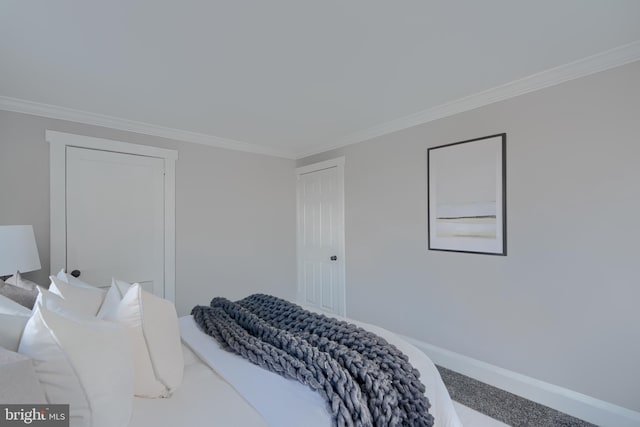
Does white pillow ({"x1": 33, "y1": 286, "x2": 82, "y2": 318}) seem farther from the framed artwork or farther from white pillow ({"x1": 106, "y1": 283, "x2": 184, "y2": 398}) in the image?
the framed artwork

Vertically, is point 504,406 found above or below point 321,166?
below

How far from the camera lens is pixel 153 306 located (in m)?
1.21

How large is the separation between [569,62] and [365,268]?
2.45 metres

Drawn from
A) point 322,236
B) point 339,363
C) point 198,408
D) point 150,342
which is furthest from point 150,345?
point 322,236

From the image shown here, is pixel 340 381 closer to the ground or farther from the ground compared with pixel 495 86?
closer to the ground

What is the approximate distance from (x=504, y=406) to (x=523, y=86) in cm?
235

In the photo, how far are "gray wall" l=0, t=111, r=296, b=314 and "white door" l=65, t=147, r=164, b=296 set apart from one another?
0.18m

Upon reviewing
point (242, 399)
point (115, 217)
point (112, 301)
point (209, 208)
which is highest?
point (209, 208)

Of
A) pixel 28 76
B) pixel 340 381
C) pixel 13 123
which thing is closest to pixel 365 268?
pixel 340 381

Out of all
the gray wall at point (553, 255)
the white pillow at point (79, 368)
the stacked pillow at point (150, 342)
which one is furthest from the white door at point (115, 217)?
the gray wall at point (553, 255)

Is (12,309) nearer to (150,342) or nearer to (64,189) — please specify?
(150,342)

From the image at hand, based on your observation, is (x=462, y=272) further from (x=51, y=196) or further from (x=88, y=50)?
(x=51, y=196)

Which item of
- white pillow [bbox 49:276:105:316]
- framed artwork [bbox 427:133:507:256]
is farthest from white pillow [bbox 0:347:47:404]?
framed artwork [bbox 427:133:507:256]

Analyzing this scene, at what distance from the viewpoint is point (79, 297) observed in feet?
4.38
